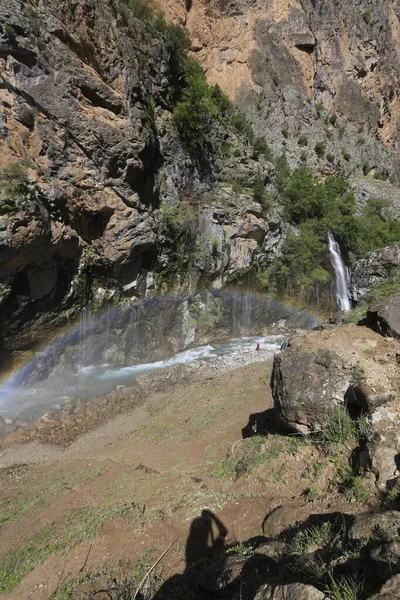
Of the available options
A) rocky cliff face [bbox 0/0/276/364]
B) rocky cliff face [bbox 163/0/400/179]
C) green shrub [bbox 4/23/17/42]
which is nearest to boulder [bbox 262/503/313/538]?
rocky cliff face [bbox 0/0/276/364]

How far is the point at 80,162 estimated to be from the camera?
48.4ft

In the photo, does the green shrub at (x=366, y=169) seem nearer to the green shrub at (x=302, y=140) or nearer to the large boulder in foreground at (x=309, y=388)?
the green shrub at (x=302, y=140)

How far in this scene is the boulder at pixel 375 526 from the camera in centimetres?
279

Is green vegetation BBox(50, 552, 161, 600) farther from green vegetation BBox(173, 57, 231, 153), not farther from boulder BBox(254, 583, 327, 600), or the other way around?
green vegetation BBox(173, 57, 231, 153)

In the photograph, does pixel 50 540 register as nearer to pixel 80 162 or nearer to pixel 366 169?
pixel 80 162

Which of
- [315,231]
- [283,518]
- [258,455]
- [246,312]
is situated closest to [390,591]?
[283,518]

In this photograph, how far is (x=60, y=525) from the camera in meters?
5.64

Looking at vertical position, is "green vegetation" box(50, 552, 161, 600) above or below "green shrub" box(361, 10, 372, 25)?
below

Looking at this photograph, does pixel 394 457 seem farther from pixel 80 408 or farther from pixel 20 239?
pixel 20 239

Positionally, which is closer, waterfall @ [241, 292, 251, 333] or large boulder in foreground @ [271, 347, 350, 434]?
large boulder in foreground @ [271, 347, 350, 434]

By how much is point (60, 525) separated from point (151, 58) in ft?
74.6

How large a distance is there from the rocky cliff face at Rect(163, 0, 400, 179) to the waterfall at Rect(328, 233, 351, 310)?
12.5 meters

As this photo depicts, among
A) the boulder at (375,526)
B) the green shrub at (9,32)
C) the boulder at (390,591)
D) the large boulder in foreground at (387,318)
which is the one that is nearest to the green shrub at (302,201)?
the green shrub at (9,32)

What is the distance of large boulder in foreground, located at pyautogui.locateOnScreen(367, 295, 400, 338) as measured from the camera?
19.5 ft
